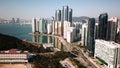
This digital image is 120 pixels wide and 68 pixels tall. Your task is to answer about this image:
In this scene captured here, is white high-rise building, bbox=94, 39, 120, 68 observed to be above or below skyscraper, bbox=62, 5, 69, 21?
below

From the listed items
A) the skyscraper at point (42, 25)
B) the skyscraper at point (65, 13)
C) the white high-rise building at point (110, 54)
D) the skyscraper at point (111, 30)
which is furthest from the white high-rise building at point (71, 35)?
the skyscraper at point (65, 13)

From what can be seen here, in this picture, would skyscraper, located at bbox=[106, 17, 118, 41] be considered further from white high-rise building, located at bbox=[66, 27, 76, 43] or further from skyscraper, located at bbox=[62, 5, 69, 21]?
skyscraper, located at bbox=[62, 5, 69, 21]

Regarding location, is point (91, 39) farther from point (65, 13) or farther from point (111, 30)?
point (65, 13)

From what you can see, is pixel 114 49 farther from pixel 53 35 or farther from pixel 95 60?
pixel 53 35

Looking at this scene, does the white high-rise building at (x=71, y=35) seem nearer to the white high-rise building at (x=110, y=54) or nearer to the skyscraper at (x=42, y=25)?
the skyscraper at (x=42, y=25)

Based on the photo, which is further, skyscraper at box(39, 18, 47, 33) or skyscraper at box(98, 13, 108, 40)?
skyscraper at box(39, 18, 47, 33)

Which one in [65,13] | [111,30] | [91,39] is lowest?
[91,39]

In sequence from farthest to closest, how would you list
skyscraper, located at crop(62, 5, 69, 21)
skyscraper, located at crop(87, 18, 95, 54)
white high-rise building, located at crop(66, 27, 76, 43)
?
skyscraper, located at crop(62, 5, 69, 21) < white high-rise building, located at crop(66, 27, 76, 43) < skyscraper, located at crop(87, 18, 95, 54)

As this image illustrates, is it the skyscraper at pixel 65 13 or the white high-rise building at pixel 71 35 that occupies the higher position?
the skyscraper at pixel 65 13

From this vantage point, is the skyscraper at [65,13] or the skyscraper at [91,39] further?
the skyscraper at [65,13]

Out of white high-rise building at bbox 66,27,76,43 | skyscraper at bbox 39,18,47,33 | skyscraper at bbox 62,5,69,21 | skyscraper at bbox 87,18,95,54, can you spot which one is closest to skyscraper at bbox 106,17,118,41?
skyscraper at bbox 87,18,95,54

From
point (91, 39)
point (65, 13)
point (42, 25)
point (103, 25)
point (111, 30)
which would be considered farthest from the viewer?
point (65, 13)

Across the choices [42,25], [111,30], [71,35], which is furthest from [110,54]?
[42,25]
